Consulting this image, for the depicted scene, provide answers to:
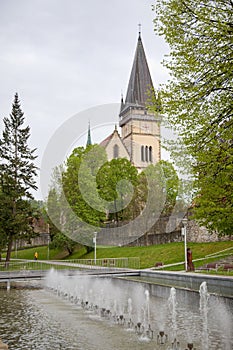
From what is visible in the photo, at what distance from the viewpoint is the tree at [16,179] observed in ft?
134

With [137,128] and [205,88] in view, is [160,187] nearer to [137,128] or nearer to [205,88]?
[137,128]

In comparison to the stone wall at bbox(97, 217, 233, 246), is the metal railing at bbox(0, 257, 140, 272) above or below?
below

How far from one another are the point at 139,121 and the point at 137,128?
5.84 feet

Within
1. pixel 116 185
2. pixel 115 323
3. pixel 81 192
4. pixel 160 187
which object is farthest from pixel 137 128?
pixel 115 323

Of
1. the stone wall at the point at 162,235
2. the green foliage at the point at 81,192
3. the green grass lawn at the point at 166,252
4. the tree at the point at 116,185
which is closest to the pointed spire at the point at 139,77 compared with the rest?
the tree at the point at 116,185

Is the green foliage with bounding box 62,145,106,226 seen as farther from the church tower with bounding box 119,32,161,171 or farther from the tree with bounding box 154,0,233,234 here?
the tree with bounding box 154,0,233,234

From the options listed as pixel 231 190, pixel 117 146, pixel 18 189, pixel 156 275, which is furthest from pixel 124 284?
pixel 117 146

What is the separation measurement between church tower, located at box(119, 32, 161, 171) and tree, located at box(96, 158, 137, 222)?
22318mm

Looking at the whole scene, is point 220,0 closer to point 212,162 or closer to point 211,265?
point 212,162

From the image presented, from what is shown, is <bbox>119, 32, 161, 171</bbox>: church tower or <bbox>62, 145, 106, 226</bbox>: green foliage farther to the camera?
<bbox>119, 32, 161, 171</bbox>: church tower

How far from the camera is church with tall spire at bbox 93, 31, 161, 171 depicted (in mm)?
77713

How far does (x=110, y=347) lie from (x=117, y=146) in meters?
67.4

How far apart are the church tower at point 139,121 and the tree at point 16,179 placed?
37.5 metres

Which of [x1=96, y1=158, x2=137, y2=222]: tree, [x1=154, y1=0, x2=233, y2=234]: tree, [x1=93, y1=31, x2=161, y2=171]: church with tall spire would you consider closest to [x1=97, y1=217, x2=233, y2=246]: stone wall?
[x1=96, y1=158, x2=137, y2=222]: tree
